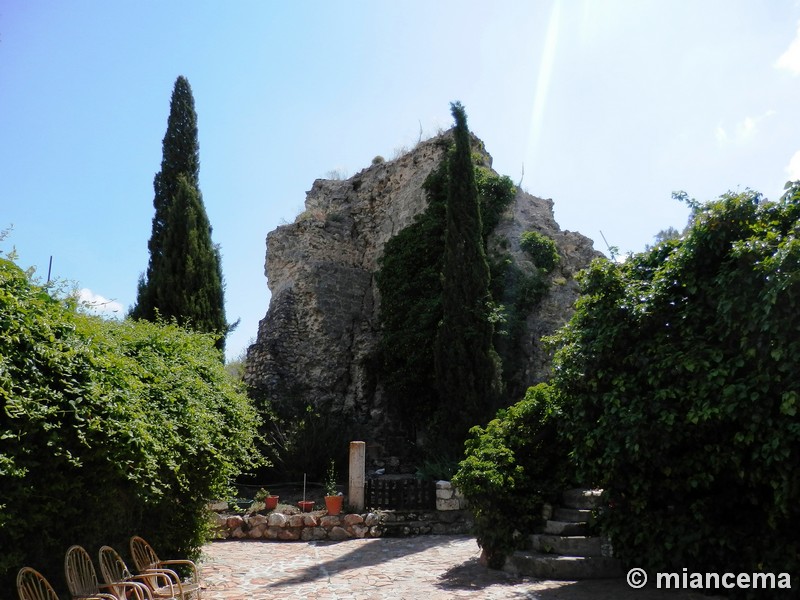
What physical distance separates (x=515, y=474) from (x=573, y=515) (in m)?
0.81

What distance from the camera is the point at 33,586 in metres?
3.58

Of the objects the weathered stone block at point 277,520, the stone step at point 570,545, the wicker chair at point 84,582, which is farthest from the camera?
the weathered stone block at point 277,520

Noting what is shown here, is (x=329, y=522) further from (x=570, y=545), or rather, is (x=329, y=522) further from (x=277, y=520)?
(x=570, y=545)

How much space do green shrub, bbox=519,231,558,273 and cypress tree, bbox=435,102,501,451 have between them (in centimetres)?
152

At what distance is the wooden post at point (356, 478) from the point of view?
10.7 m

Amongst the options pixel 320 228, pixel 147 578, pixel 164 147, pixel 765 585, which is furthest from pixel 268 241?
pixel 765 585

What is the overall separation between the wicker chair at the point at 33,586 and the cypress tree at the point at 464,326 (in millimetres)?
9028

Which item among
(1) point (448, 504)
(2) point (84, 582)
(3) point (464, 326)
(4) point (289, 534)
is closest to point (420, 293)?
(3) point (464, 326)

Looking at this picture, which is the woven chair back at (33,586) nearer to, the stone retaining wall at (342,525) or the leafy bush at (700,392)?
the leafy bush at (700,392)

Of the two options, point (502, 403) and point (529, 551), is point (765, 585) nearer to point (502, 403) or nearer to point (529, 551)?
point (529, 551)

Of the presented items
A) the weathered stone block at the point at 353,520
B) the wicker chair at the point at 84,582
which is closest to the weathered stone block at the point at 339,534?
the weathered stone block at the point at 353,520

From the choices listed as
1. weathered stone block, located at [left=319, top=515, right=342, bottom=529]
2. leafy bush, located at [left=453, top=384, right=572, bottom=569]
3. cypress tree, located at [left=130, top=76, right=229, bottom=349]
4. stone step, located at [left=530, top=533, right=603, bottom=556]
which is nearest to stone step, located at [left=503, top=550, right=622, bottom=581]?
stone step, located at [left=530, top=533, right=603, bottom=556]

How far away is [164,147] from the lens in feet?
58.1

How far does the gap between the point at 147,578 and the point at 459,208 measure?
1017 centimetres
